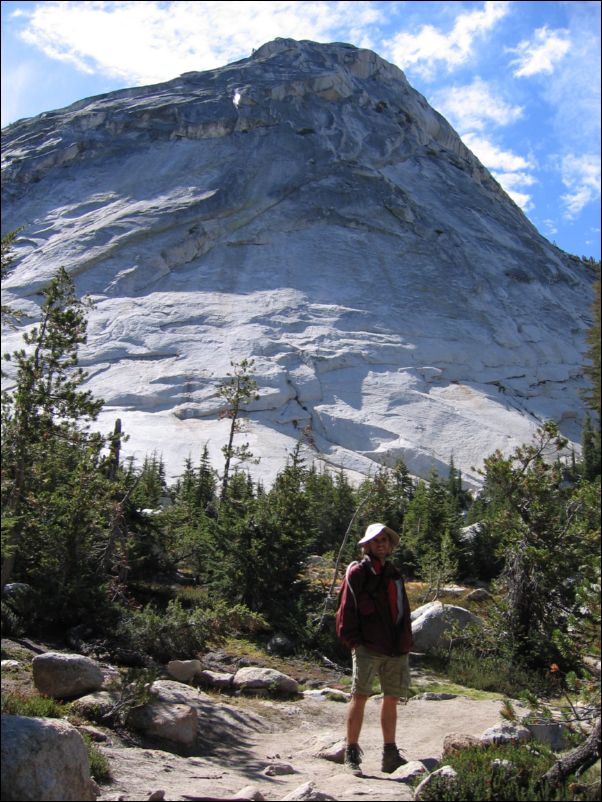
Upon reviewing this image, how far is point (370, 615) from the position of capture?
5.88 meters

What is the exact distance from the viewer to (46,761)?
4.25 m

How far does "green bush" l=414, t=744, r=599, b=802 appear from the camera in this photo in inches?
180

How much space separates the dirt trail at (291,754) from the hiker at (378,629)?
0.46 metres

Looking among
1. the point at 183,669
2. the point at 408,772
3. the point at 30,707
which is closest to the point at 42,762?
the point at 30,707

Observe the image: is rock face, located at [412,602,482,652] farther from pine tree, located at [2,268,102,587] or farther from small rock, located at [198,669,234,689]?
pine tree, located at [2,268,102,587]

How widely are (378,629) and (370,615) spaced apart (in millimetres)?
132

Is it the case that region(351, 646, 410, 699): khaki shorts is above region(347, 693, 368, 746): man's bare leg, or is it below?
above

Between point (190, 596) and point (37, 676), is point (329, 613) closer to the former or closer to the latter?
point (190, 596)

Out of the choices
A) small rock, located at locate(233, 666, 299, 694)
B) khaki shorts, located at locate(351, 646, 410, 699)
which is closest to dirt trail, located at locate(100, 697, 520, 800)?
small rock, located at locate(233, 666, 299, 694)

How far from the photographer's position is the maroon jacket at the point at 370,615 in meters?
5.85

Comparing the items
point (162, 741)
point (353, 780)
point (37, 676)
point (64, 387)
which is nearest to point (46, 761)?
point (353, 780)

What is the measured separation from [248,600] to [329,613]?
1.96 m

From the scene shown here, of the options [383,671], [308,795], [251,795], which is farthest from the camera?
[383,671]

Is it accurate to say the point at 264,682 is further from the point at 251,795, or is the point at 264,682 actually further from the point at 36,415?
the point at 251,795
